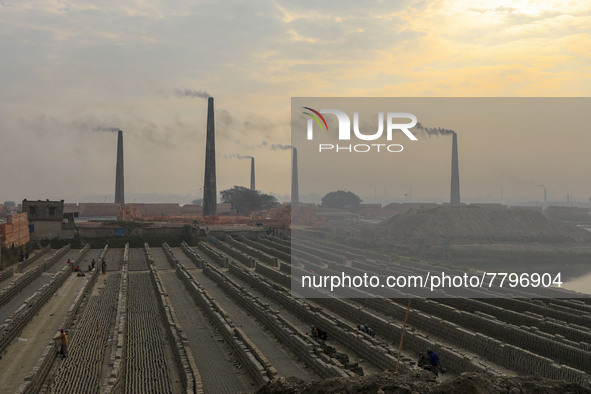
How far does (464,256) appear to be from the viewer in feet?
186

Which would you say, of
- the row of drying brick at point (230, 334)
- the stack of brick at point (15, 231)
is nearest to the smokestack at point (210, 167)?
the stack of brick at point (15, 231)

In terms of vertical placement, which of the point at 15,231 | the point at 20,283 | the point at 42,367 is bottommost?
the point at 42,367

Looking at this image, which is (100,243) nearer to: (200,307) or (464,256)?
(200,307)

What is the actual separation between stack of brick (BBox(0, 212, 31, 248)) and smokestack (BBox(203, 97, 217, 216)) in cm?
2559

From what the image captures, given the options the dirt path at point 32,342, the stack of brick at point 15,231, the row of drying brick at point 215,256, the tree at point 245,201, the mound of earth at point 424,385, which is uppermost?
the tree at point 245,201

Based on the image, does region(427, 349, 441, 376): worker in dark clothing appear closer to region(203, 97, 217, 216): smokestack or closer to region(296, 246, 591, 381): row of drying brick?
region(296, 246, 591, 381): row of drying brick

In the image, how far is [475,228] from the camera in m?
66.9

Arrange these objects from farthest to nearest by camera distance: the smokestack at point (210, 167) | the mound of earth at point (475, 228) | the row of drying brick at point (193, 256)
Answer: the mound of earth at point (475, 228) → the smokestack at point (210, 167) → the row of drying brick at point (193, 256)

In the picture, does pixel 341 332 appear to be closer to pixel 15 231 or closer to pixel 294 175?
pixel 15 231

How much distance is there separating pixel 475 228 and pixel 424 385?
205 feet

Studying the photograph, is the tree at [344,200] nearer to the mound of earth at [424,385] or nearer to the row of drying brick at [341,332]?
the row of drying brick at [341,332]

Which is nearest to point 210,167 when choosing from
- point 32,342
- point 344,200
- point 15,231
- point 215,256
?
point 15,231

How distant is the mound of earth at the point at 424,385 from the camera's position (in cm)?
755

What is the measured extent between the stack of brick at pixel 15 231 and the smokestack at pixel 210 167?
1008 inches
